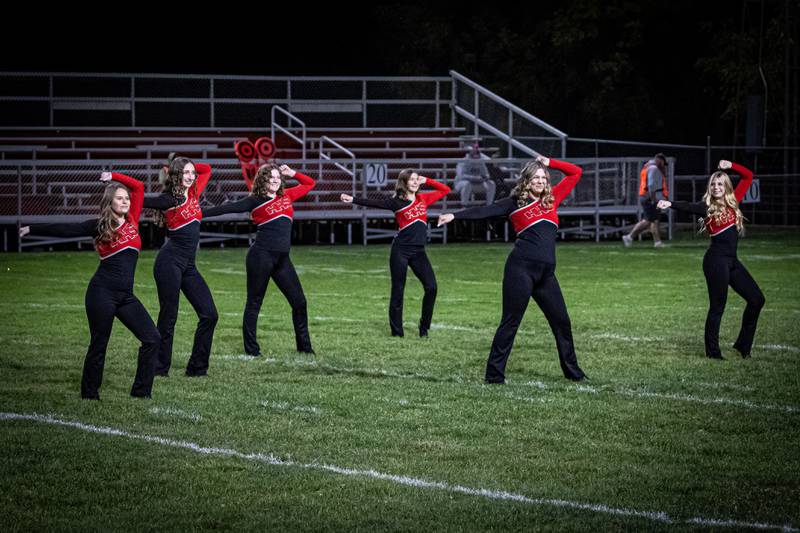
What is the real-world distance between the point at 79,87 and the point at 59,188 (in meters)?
5.10

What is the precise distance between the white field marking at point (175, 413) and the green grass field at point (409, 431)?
0.04 m

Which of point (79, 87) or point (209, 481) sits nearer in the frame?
point (209, 481)

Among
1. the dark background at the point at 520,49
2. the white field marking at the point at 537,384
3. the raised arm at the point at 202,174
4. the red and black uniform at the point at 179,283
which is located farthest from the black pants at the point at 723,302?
the dark background at the point at 520,49

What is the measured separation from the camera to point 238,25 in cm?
3544

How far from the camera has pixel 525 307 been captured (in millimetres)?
10234

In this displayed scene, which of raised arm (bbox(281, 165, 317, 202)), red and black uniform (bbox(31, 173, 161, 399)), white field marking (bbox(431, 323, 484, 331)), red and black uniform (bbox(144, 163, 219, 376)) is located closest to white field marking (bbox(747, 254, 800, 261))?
white field marking (bbox(431, 323, 484, 331))

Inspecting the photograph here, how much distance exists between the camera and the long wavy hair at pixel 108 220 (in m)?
9.13

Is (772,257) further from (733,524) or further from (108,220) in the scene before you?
(733,524)

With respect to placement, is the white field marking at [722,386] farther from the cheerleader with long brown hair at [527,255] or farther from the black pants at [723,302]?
the black pants at [723,302]

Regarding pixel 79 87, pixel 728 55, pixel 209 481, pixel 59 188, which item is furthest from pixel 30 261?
pixel 728 55

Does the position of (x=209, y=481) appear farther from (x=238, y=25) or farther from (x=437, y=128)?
(x=238, y=25)

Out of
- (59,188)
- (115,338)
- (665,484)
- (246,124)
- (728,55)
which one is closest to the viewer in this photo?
(665,484)

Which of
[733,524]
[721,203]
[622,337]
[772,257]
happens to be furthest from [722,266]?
[772,257]

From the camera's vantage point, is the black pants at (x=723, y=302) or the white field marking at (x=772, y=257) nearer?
the black pants at (x=723, y=302)
